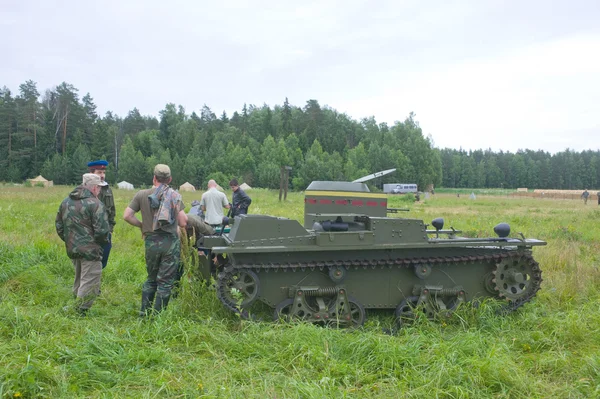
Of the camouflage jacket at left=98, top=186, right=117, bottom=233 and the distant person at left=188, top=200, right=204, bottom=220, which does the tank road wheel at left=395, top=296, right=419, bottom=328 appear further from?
the distant person at left=188, top=200, right=204, bottom=220

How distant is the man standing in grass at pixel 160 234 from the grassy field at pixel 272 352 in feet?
0.99

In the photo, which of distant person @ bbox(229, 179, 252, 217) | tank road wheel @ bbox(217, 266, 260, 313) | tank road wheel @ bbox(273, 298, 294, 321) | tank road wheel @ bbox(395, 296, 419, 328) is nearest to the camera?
tank road wheel @ bbox(217, 266, 260, 313)

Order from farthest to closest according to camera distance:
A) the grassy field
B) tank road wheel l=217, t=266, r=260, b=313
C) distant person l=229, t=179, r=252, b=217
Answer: distant person l=229, t=179, r=252, b=217
tank road wheel l=217, t=266, r=260, b=313
the grassy field

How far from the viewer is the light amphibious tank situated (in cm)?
592

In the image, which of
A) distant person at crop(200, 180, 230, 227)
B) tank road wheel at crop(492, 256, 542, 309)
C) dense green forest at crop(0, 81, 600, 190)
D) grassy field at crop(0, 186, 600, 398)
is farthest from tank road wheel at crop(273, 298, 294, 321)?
dense green forest at crop(0, 81, 600, 190)

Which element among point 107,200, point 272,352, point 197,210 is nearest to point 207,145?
point 197,210

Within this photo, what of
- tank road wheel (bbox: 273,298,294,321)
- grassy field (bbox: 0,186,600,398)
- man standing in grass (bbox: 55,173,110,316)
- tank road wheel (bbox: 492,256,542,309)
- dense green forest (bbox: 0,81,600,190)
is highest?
dense green forest (bbox: 0,81,600,190)

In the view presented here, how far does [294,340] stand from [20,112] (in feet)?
273

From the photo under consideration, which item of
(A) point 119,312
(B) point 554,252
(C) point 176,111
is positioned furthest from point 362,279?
(C) point 176,111

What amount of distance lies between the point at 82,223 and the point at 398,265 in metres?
4.11

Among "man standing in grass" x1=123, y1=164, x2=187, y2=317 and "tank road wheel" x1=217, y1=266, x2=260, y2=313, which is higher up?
"man standing in grass" x1=123, y1=164, x2=187, y2=317

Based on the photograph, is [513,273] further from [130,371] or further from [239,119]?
[239,119]

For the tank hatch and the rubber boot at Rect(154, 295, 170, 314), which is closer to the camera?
the rubber boot at Rect(154, 295, 170, 314)

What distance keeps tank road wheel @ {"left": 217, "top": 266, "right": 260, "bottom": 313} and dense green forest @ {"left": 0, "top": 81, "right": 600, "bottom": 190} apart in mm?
54057
